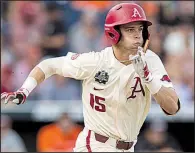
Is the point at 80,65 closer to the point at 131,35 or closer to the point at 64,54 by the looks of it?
the point at 131,35

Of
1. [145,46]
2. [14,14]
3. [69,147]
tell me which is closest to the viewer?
[145,46]

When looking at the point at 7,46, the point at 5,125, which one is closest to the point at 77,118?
the point at 5,125

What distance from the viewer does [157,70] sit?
5.29 meters

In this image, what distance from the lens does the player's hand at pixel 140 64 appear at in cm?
490

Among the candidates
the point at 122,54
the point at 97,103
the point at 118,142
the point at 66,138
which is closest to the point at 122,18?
the point at 122,54

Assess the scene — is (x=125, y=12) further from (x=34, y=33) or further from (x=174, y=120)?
(x=34, y=33)

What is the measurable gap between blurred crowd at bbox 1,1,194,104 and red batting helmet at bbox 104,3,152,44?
457 cm

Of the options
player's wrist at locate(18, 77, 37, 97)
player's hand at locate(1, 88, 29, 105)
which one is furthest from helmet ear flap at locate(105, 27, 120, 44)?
player's hand at locate(1, 88, 29, 105)

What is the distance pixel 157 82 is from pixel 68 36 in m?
6.08

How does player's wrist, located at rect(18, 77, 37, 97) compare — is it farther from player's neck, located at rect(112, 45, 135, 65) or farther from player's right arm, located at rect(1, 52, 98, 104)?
player's neck, located at rect(112, 45, 135, 65)

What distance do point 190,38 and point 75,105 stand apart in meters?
2.43

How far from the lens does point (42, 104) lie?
32.2 ft

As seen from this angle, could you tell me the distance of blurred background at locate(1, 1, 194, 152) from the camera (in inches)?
377

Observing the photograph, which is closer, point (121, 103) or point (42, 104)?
point (121, 103)
